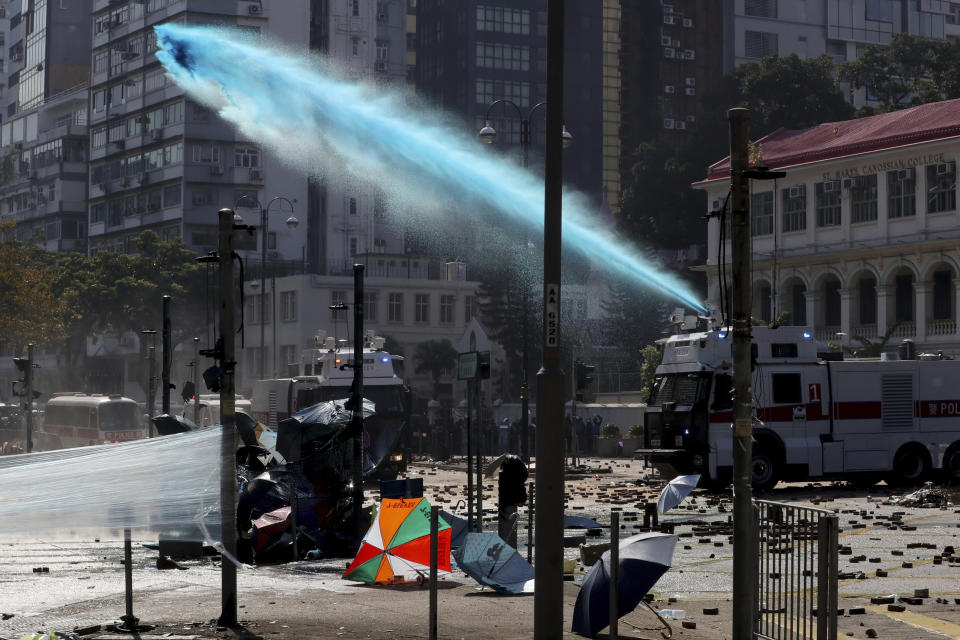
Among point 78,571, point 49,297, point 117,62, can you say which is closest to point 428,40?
point 117,62

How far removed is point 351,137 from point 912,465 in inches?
1935

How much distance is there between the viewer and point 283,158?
100 metres

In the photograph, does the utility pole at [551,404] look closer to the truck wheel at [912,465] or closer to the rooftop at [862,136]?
the truck wheel at [912,465]

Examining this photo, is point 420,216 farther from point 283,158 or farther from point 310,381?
point 310,381

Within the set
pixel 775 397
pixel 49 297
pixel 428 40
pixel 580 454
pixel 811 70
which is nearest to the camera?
pixel 775 397

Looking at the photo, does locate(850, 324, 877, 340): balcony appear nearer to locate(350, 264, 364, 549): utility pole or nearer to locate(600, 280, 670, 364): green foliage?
locate(600, 280, 670, 364): green foliage

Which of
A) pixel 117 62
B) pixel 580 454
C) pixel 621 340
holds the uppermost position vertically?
pixel 117 62

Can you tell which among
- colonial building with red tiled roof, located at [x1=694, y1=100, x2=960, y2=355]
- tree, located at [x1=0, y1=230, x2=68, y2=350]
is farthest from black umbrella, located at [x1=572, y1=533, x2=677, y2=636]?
tree, located at [x1=0, y1=230, x2=68, y2=350]

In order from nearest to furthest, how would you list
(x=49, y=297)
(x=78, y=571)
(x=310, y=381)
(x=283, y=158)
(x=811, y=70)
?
(x=78, y=571), (x=310, y=381), (x=49, y=297), (x=811, y=70), (x=283, y=158)

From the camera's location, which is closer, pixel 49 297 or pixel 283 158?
pixel 49 297

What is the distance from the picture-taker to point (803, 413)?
3042 cm

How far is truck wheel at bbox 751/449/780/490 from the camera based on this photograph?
29578mm

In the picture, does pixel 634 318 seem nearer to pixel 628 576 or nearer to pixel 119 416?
pixel 119 416

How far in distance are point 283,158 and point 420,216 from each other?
21.5 m
